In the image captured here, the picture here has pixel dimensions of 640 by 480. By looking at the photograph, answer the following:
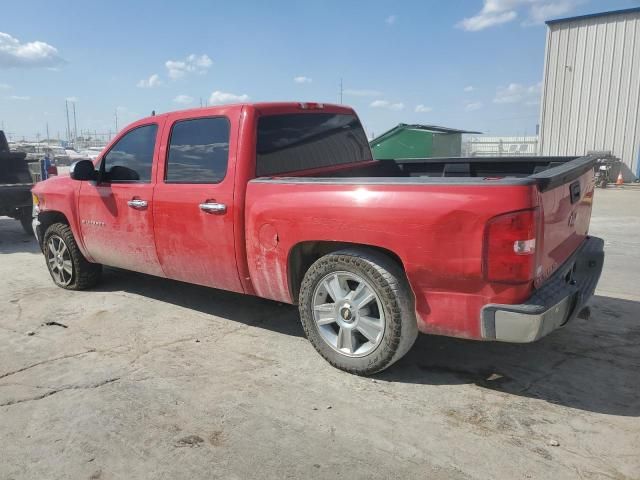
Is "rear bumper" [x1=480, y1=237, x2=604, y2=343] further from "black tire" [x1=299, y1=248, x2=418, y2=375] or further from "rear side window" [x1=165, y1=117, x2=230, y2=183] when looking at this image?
"rear side window" [x1=165, y1=117, x2=230, y2=183]

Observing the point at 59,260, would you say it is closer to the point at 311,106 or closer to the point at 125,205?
the point at 125,205

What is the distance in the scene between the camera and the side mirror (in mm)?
4922

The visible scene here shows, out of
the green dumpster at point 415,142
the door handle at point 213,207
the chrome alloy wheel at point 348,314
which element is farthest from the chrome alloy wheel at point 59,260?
the green dumpster at point 415,142

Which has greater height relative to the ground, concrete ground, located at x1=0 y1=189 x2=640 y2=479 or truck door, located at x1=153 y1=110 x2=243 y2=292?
truck door, located at x1=153 y1=110 x2=243 y2=292

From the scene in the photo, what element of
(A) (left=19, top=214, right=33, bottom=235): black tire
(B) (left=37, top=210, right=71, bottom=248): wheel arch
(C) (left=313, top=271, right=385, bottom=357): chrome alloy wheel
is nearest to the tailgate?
(C) (left=313, top=271, right=385, bottom=357): chrome alloy wheel

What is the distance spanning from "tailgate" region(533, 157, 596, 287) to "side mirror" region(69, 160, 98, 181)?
159 inches

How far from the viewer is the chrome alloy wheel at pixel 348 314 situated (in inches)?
132

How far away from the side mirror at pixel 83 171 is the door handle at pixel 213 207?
161 cm

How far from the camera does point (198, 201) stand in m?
4.09

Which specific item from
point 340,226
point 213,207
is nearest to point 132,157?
point 213,207

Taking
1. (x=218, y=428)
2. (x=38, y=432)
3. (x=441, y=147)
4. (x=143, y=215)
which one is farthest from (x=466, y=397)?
(x=441, y=147)

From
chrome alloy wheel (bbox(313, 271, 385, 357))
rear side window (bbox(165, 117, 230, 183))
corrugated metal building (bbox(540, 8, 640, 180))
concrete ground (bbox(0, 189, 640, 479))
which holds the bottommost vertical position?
concrete ground (bbox(0, 189, 640, 479))

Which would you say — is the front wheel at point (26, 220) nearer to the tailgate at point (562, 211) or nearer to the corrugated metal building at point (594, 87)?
the tailgate at point (562, 211)

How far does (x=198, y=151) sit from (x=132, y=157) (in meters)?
1.01
